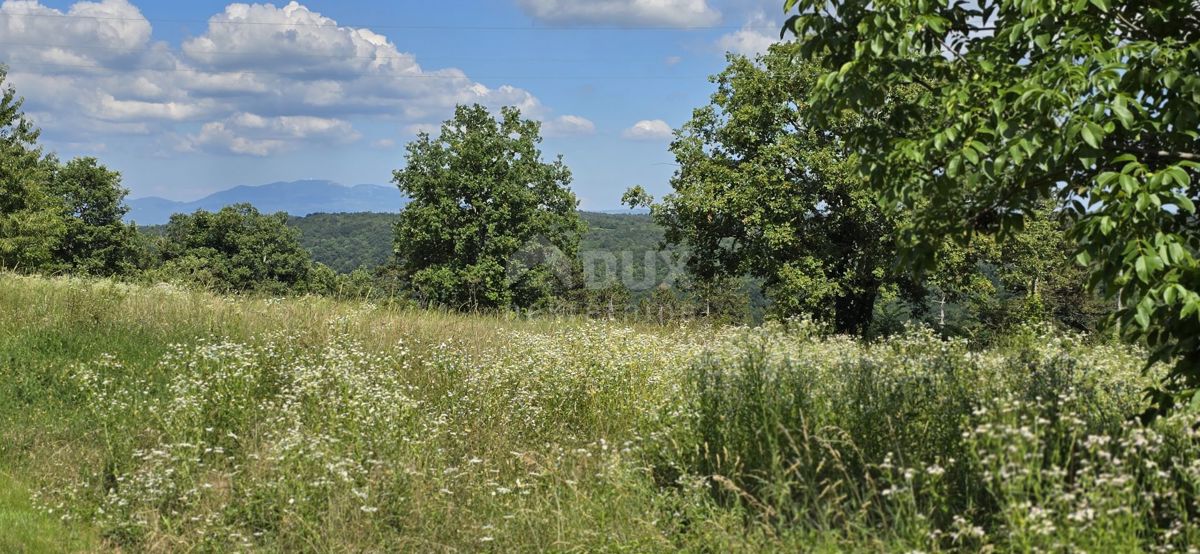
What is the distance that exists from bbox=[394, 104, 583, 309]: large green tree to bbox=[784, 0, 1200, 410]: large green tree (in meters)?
44.2

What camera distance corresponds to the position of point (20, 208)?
4728 cm

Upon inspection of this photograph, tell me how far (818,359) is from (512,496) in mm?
Result: 3719

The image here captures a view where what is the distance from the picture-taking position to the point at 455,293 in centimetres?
4903

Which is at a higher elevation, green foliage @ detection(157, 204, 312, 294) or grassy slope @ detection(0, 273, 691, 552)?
green foliage @ detection(157, 204, 312, 294)

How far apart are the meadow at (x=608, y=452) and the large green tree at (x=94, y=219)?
62869 millimetres

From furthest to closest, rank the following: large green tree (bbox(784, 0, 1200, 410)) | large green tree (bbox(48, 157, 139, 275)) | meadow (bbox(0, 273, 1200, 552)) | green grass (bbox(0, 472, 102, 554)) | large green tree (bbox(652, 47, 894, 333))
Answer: large green tree (bbox(48, 157, 139, 275)), large green tree (bbox(652, 47, 894, 333)), green grass (bbox(0, 472, 102, 554)), meadow (bbox(0, 273, 1200, 552)), large green tree (bbox(784, 0, 1200, 410))

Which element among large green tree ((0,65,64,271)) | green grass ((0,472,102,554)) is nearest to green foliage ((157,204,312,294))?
large green tree ((0,65,64,271))

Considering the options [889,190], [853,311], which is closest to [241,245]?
[853,311]

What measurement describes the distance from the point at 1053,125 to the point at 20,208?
56.8 meters

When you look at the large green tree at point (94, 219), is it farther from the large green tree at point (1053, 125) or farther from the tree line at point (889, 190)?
the large green tree at point (1053, 125)

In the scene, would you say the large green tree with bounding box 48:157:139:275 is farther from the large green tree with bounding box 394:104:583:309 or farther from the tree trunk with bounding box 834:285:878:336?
the tree trunk with bounding box 834:285:878:336

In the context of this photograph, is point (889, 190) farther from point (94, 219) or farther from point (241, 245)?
point (241, 245)

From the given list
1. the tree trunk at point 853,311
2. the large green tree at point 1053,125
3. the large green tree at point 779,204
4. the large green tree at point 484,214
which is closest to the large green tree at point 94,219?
the large green tree at point 484,214

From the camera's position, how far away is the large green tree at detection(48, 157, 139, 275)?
207 feet
